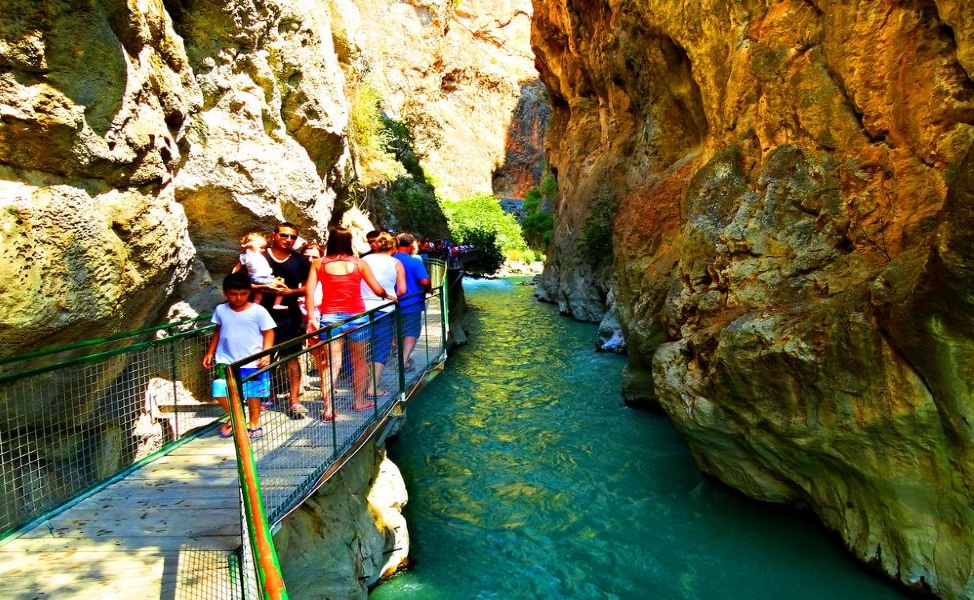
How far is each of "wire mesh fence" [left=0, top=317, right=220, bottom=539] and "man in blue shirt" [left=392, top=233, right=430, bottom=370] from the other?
6.93 ft

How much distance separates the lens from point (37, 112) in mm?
4520

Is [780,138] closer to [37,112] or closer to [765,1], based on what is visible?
[765,1]

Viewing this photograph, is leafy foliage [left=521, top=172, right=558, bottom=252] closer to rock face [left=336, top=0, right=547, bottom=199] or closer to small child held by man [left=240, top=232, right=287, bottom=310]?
rock face [left=336, top=0, right=547, bottom=199]

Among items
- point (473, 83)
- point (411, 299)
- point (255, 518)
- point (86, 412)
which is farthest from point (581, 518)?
point (473, 83)

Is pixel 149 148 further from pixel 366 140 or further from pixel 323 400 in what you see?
pixel 366 140

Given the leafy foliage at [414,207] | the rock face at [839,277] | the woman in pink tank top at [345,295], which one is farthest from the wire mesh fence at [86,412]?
A: the leafy foliage at [414,207]

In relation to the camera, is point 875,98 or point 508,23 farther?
point 508,23

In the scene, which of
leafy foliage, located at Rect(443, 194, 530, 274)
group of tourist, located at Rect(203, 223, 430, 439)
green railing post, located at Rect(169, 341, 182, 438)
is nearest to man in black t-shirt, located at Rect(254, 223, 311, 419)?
group of tourist, located at Rect(203, 223, 430, 439)

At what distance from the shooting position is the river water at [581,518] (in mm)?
6059

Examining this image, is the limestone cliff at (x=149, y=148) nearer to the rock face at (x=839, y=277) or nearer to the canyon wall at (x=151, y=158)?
the canyon wall at (x=151, y=158)

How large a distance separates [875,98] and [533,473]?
660 centimetres

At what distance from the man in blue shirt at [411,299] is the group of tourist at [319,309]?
24 millimetres

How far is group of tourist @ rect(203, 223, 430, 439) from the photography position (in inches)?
198

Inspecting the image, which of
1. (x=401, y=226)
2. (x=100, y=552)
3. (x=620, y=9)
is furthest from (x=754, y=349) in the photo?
(x=401, y=226)
